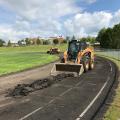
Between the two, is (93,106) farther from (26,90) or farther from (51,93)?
(26,90)

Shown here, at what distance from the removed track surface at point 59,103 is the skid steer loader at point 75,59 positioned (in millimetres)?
5307

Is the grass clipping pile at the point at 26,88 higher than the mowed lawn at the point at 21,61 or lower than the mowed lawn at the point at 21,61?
higher

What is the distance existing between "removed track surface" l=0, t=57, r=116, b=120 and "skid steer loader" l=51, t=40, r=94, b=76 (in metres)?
5.31

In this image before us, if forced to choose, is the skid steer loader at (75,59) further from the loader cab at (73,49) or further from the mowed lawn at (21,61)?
the mowed lawn at (21,61)

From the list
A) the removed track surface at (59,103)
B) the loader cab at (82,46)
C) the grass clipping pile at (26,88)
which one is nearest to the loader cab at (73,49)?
the loader cab at (82,46)

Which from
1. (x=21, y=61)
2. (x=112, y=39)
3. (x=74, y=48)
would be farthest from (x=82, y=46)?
(x=112, y=39)

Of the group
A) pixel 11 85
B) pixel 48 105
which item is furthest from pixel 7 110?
pixel 11 85

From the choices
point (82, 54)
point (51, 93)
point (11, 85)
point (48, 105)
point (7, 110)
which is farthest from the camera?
point (82, 54)

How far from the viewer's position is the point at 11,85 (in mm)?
19047

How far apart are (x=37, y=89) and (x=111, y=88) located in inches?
158

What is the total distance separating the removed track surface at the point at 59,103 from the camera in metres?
11.3

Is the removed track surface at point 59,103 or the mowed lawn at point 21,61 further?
the mowed lawn at point 21,61

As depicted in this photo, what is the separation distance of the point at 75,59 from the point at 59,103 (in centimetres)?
1303

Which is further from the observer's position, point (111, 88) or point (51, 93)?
point (111, 88)
